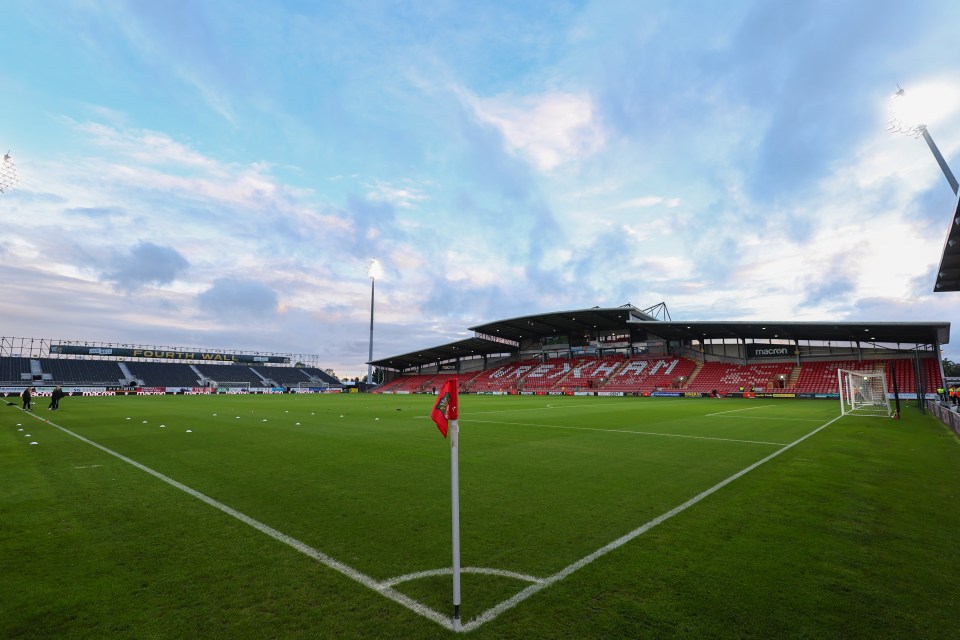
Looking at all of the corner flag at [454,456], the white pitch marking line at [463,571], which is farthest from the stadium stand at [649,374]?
the corner flag at [454,456]

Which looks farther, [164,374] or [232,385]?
[232,385]

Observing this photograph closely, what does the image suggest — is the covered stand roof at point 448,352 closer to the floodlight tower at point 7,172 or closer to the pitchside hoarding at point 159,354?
the pitchside hoarding at point 159,354

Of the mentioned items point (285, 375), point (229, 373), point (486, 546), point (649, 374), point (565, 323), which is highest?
point (565, 323)

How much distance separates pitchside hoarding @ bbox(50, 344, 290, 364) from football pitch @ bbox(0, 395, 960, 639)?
88316 mm

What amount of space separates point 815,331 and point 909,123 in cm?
3481

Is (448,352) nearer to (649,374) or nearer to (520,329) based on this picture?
(520,329)

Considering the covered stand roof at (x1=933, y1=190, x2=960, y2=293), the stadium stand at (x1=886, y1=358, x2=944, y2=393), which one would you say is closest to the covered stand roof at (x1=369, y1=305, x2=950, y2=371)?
the stadium stand at (x1=886, y1=358, x2=944, y2=393)

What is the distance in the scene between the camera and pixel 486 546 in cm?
512

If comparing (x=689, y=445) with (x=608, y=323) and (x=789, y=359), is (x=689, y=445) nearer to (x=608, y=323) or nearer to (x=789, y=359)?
(x=789, y=359)

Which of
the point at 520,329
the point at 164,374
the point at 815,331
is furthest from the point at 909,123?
the point at 164,374

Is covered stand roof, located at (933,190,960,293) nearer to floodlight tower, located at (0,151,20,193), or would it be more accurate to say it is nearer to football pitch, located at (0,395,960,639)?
football pitch, located at (0,395,960,639)

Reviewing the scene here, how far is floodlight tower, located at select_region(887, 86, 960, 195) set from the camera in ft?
43.5

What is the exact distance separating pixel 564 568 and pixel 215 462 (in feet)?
30.1

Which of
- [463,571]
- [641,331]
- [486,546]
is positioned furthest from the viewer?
[641,331]
